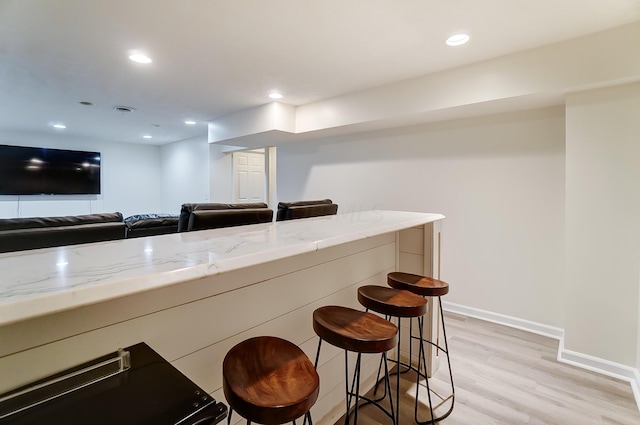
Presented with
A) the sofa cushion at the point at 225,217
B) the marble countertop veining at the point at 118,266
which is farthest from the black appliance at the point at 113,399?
the sofa cushion at the point at 225,217

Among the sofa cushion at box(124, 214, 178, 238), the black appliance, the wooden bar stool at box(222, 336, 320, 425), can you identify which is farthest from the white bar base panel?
the sofa cushion at box(124, 214, 178, 238)

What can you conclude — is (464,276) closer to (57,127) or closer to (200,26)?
(200,26)

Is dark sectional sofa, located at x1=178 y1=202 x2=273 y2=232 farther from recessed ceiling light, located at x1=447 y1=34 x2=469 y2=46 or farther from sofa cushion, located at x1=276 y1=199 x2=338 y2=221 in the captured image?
recessed ceiling light, located at x1=447 y1=34 x2=469 y2=46

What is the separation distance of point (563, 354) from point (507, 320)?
2.00 feet

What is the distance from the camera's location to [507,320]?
296 cm

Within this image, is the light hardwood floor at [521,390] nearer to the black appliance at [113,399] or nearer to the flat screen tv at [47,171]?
the black appliance at [113,399]

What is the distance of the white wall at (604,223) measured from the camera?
209cm

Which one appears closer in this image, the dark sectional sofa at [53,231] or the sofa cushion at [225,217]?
the dark sectional sofa at [53,231]

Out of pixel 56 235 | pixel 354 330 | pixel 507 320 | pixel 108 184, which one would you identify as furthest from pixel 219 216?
pixel 108 184

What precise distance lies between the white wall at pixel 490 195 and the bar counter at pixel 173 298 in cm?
198

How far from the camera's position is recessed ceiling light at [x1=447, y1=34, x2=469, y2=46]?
2195 mm

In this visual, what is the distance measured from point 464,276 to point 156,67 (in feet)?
12.2

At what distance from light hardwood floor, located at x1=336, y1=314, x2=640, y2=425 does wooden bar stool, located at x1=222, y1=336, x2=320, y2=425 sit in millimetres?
995

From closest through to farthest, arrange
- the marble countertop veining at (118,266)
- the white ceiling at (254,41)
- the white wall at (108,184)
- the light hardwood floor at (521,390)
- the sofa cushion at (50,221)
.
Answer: the marble countertop veining at (118,266)
the sofa cushion at (50,221)
the light hardwood floor at (521,390)
the white ceiling at (254,41)
the white wall at (108,184)
